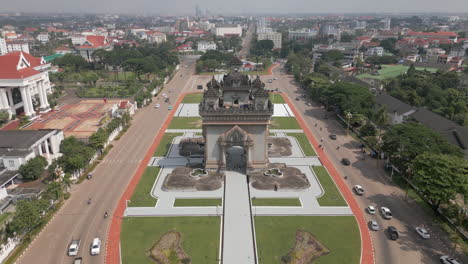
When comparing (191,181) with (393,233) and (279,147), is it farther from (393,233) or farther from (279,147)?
(393,233)

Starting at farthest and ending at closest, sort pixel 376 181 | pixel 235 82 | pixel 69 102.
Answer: pixel 69 102, pixel 235 82, pixel 376 181

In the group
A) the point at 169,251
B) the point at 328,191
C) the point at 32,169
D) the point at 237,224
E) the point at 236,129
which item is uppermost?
the point at 236,129

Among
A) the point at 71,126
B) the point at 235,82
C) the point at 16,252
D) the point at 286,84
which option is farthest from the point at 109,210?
the point at 286,84

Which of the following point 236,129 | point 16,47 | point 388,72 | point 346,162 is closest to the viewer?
point 236,129

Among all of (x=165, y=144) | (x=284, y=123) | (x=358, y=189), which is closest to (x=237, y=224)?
(x=358, y=189)

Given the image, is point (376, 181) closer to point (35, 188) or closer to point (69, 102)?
point (35, 188)

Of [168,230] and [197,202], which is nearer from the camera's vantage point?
[168,230]

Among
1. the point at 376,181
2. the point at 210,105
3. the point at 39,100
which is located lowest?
the point at 376,181

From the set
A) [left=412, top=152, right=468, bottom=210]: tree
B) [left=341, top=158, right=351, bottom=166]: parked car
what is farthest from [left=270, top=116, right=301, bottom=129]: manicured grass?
[left=412, top=152, right=468, bottom=210]: tree
